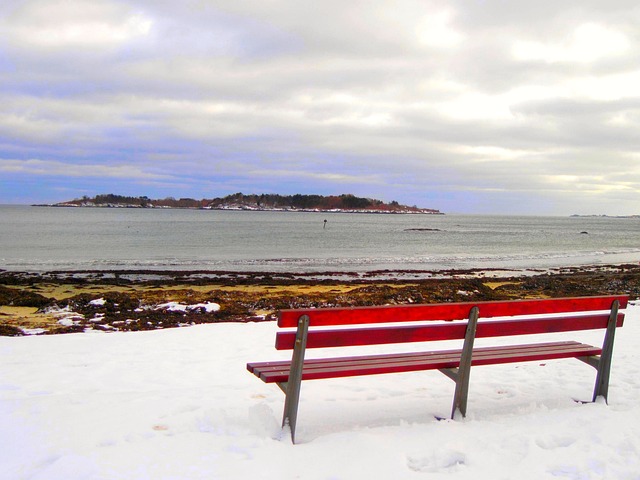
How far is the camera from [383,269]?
29.6 m

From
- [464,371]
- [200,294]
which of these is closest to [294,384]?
[464,371]

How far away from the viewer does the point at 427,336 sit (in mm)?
4203

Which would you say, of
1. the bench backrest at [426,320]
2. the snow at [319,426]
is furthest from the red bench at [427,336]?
the snow at [319,426]

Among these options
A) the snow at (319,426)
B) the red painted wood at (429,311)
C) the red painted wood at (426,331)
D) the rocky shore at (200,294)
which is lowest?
the rocky shore at (200,294)

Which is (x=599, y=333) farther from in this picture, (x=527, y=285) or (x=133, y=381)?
(x=527, y=285)

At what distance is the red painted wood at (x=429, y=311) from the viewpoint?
365 centimetres

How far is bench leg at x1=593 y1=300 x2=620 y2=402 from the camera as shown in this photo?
479cm

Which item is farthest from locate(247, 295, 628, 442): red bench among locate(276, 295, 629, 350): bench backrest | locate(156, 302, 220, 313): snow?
locate(156, 302, 220, 313): snow

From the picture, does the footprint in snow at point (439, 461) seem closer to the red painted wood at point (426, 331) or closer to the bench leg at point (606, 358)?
the red painted wood at point (426, 331)

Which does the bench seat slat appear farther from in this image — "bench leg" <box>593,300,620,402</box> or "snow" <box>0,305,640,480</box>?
"snow" <box>0,305,640,480</box>

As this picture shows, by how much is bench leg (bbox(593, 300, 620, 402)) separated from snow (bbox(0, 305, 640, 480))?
0.41 ft

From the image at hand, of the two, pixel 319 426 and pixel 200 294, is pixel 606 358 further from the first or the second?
pixel 200 294

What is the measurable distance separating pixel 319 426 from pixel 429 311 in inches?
49.4

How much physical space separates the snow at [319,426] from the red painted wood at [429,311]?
2.91 feet
